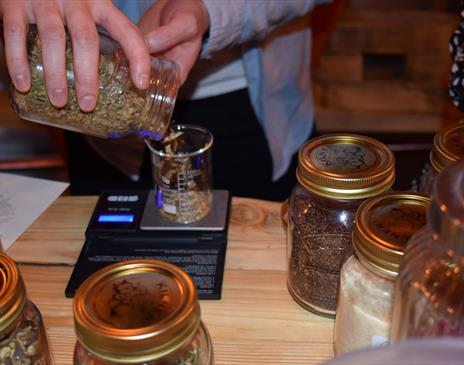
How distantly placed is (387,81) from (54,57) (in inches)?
57.9

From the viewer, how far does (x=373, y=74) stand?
6.75 feet

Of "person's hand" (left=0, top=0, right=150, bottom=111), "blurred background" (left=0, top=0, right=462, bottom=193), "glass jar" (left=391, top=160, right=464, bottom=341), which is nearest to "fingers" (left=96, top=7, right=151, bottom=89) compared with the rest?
"person's hand" (left=0, top=0, right=150, bottom=111)

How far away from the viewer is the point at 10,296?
1.61 ft

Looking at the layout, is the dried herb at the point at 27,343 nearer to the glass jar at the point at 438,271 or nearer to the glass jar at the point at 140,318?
the glass jar at the point at 140,318

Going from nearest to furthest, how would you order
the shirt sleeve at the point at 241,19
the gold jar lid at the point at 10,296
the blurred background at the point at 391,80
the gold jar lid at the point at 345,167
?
the gold jar lid at the point at 10,296
the gold jar lid at the point at 345,167
the shirt sleeve at the point at 241,19
the blurred background at the point at 391,80

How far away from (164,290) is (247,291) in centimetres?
23

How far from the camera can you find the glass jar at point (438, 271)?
0.38 meters

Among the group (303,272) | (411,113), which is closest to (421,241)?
(303,272)

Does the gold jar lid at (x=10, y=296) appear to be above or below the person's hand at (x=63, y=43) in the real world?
below

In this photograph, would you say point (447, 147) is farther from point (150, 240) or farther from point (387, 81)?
point (387, 81)

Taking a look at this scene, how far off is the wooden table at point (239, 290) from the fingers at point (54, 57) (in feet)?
0.67

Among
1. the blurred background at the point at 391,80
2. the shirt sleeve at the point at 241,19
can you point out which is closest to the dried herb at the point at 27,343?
the shirt sleeve at the point at 241,19

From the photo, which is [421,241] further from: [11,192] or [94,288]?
[11,192]

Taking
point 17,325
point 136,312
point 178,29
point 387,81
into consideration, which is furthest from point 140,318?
point 387,81
